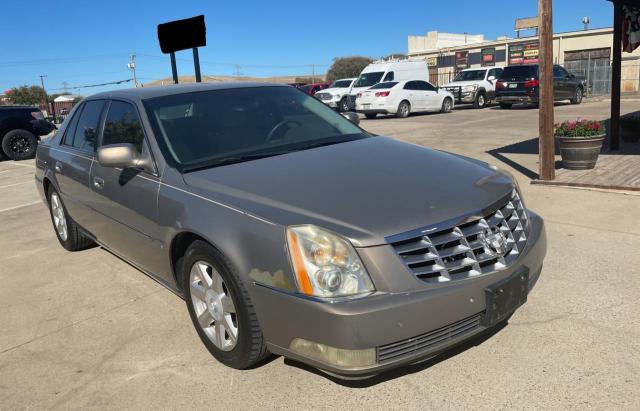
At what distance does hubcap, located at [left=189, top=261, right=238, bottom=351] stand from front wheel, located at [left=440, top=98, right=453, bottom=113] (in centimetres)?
2054

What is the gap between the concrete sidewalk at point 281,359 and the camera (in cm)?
271

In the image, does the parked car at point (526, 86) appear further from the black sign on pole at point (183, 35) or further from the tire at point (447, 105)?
the black sign on pole at point (183, 35)

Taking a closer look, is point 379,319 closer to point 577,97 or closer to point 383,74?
point 383,74

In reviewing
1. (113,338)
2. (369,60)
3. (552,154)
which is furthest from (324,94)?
(369,60)

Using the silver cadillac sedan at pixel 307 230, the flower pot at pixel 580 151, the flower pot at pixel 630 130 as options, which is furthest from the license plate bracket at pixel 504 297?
the flower pot at pixel 630 130

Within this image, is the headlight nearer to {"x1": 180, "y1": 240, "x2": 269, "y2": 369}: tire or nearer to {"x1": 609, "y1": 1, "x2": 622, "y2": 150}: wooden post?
{"x1": 180, "y1": 240, "x2": 269, "y2": 369}: tire

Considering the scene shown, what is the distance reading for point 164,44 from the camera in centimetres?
1092

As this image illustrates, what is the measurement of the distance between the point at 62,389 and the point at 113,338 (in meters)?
0.59

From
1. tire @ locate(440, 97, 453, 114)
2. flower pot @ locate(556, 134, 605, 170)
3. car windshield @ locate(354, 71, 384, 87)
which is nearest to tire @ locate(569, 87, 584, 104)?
tire @ locate(440, 97, 453, 114)

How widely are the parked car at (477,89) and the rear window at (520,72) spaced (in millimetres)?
2068

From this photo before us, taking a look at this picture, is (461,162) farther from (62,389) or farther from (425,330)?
(62,389)

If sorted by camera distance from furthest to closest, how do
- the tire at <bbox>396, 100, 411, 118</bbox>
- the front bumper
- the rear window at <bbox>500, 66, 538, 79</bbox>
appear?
1. the rear window at <bbox>500, 66, 538, 79</bbox>
2. the tire at <bbox>396, 100, 411, 118</bbox>
3. the front bumper

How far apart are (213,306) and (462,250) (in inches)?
54.8

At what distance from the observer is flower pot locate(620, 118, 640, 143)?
1000 centimetres
